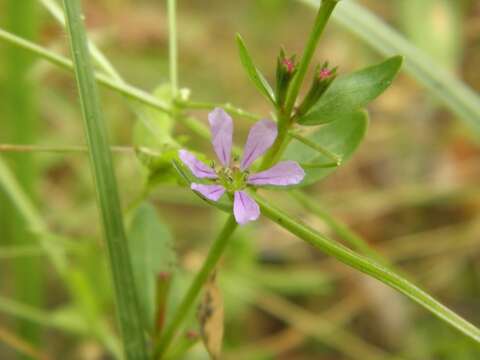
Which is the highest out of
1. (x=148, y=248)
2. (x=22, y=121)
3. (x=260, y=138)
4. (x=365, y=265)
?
(x=22, y=121)

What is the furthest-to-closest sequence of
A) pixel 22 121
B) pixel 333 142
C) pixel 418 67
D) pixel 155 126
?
1. pixel 22 121
2. pixel 418 67
3. pixel 155 126
4. pixel 333 142

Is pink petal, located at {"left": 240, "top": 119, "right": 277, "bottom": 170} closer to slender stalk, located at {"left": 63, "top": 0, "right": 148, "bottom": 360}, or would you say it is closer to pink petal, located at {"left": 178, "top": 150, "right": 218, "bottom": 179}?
pink petal, located at {"left": 178, "top": 150, "right": 218, "bottom": 179}

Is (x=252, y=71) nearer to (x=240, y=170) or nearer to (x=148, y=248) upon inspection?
(x=240, y=170)

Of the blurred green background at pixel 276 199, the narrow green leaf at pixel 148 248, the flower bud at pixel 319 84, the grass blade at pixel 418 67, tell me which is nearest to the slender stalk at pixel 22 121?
the blurred green background at pixel 276 199

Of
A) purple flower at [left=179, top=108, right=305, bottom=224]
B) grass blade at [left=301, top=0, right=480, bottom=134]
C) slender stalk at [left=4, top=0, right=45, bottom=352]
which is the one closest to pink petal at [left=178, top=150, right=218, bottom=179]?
purple flower at [left=179, top=108, right=305, bottom=224]

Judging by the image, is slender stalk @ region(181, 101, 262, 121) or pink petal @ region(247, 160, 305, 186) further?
slender stalk @ region(181, 101, 262, 121)

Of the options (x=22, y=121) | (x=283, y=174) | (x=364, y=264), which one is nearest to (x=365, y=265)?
(x=364, y=264)

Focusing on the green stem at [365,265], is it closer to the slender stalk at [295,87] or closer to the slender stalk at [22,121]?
the slender stalk at [295,87]
